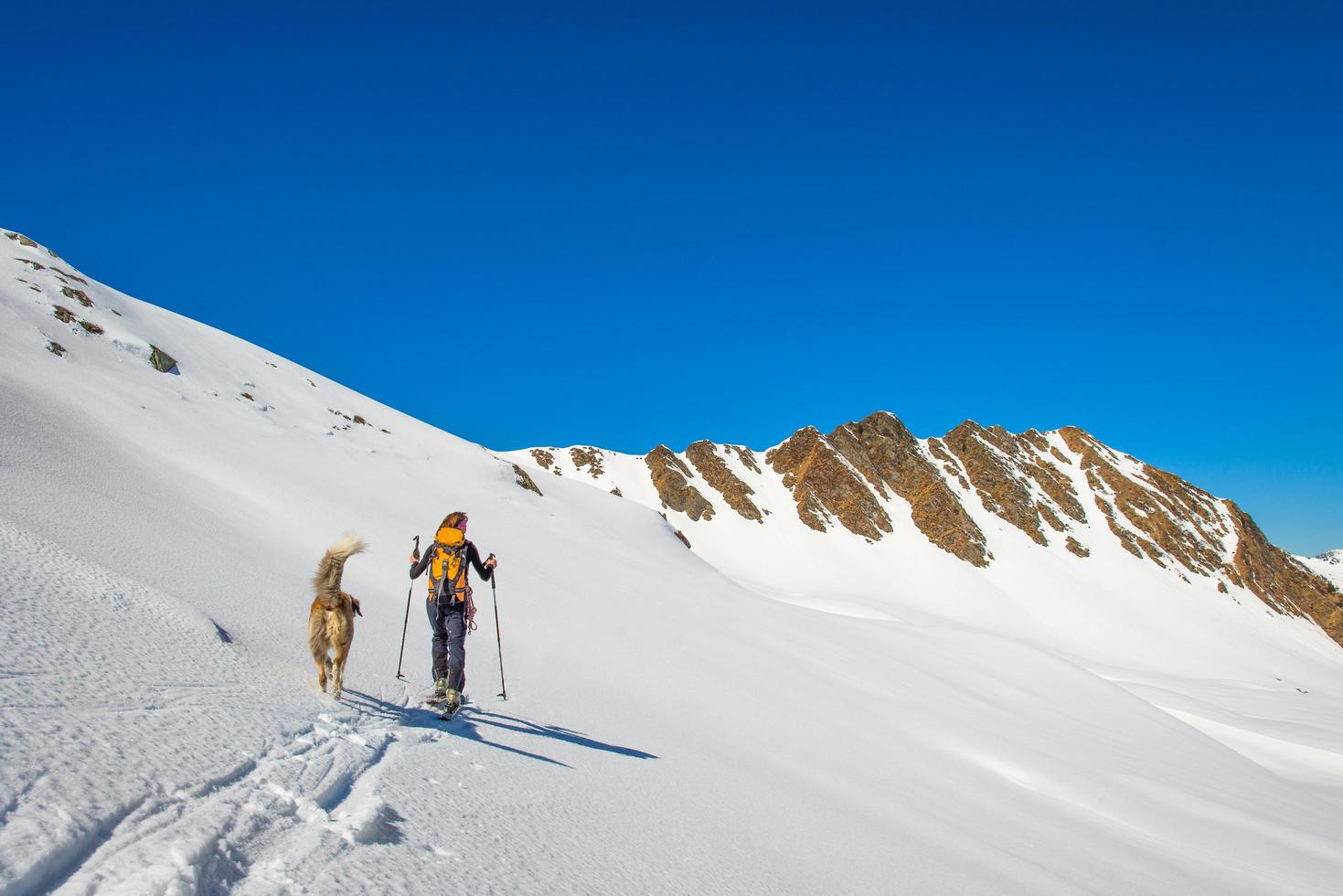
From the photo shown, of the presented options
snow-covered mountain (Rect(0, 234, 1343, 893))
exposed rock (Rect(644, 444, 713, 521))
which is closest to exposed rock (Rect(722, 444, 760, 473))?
exposed rock (Rect(644, 444, 713, 521))

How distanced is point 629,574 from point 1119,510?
90167 mm

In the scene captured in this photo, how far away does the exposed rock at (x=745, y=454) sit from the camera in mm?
88188

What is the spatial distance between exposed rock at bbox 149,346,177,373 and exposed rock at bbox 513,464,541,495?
479 inches

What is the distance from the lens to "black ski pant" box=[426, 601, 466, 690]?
21.0 ft

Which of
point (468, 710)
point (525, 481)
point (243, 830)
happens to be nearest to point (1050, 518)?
point (525, 481)

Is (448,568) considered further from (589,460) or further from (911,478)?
(911,478)

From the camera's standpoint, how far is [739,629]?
56.0 feet

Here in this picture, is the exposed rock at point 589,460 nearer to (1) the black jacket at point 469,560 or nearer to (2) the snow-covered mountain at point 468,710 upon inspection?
(2) the snow-covered mountain at point 468,710

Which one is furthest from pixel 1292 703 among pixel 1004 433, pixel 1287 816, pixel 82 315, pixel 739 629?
pixel 82 315

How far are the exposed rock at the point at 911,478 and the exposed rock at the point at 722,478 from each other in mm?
14714

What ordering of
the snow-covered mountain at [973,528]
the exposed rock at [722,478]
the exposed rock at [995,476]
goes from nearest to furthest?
the snow-covered mountain at [973,528] → the exposed rock at [722,478] → the exposed rock at [995,476]

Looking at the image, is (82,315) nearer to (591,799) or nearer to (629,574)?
(629,574)

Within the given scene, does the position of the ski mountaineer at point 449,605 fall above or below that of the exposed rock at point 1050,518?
below

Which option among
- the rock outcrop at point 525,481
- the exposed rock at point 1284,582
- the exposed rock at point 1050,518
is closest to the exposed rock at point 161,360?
the rock outcrop at point 525,481
